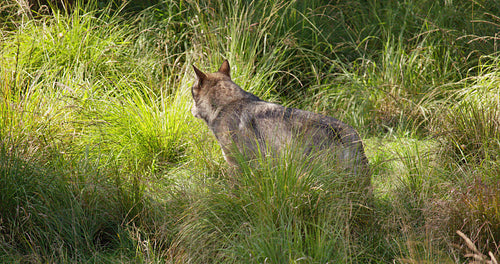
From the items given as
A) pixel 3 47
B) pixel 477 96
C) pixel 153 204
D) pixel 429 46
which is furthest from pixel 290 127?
pixel 3 47

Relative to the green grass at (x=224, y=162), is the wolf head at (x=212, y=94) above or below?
above

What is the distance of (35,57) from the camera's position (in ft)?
19.8

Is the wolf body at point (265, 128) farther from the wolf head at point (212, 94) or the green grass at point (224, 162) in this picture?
the green grass at point (224, 162)

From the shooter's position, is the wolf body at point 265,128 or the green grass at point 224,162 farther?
the wolf body at point 265,128

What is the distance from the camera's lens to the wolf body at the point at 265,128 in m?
3.64

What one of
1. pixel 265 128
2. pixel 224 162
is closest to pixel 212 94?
pixel 224 162

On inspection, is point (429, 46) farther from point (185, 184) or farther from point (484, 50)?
point (185, 184)

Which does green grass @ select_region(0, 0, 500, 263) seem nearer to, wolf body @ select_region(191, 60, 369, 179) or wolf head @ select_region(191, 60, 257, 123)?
wolf body @ select_region(191, 60, 369, 179)

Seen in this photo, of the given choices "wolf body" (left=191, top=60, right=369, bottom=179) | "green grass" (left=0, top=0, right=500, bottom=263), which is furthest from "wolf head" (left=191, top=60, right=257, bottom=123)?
"green grass" (left=0, top=0, right=500, bottom=263)

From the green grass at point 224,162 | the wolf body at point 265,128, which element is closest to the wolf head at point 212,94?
the wolf body at point 265,128

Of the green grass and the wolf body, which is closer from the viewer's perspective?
the green grass

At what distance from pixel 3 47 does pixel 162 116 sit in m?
2.38

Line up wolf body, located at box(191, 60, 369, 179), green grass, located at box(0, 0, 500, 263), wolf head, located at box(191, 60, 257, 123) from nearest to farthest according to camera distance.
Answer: green grass, located at box(0, 0, 500, 263)
wolf body, located at box(191, 60, 369, 179)
wolf head, located at box(191, 60, 257, 123)

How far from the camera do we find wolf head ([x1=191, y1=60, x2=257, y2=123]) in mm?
4504
